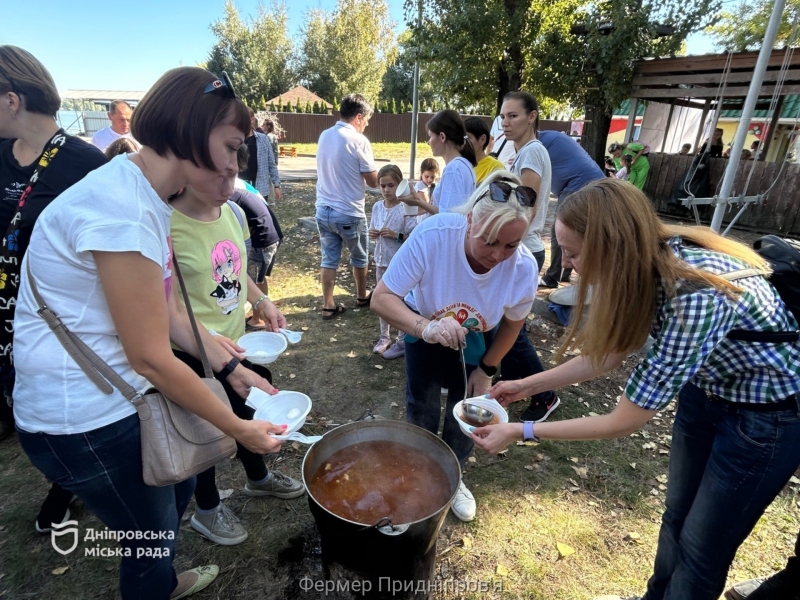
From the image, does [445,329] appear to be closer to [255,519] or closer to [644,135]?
[255,519]

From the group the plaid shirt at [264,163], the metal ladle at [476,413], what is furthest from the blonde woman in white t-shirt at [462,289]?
the plaid shirt at [264,163]

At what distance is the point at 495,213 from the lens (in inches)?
74.7

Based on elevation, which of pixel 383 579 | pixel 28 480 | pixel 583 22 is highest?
pixel 583 22

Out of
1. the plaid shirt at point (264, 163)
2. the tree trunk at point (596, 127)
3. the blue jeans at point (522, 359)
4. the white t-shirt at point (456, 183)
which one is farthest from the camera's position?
the tree trunk at point (596, 127)

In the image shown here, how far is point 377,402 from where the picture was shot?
3855 mm

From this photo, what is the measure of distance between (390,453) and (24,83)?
2452 millimetres

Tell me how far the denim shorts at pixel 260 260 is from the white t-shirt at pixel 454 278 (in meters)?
2.58

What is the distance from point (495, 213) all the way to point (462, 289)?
44 centimetres

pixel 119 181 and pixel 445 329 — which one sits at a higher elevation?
pixel 119 181

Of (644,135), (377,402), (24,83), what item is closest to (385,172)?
(377,402)

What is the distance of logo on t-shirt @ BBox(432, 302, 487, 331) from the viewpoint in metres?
2.22

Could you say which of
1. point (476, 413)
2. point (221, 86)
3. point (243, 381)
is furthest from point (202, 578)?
point (221, 86)

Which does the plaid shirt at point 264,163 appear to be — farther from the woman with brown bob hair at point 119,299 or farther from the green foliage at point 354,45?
the green foliage at point 354,45

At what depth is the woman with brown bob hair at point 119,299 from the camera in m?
1.19
